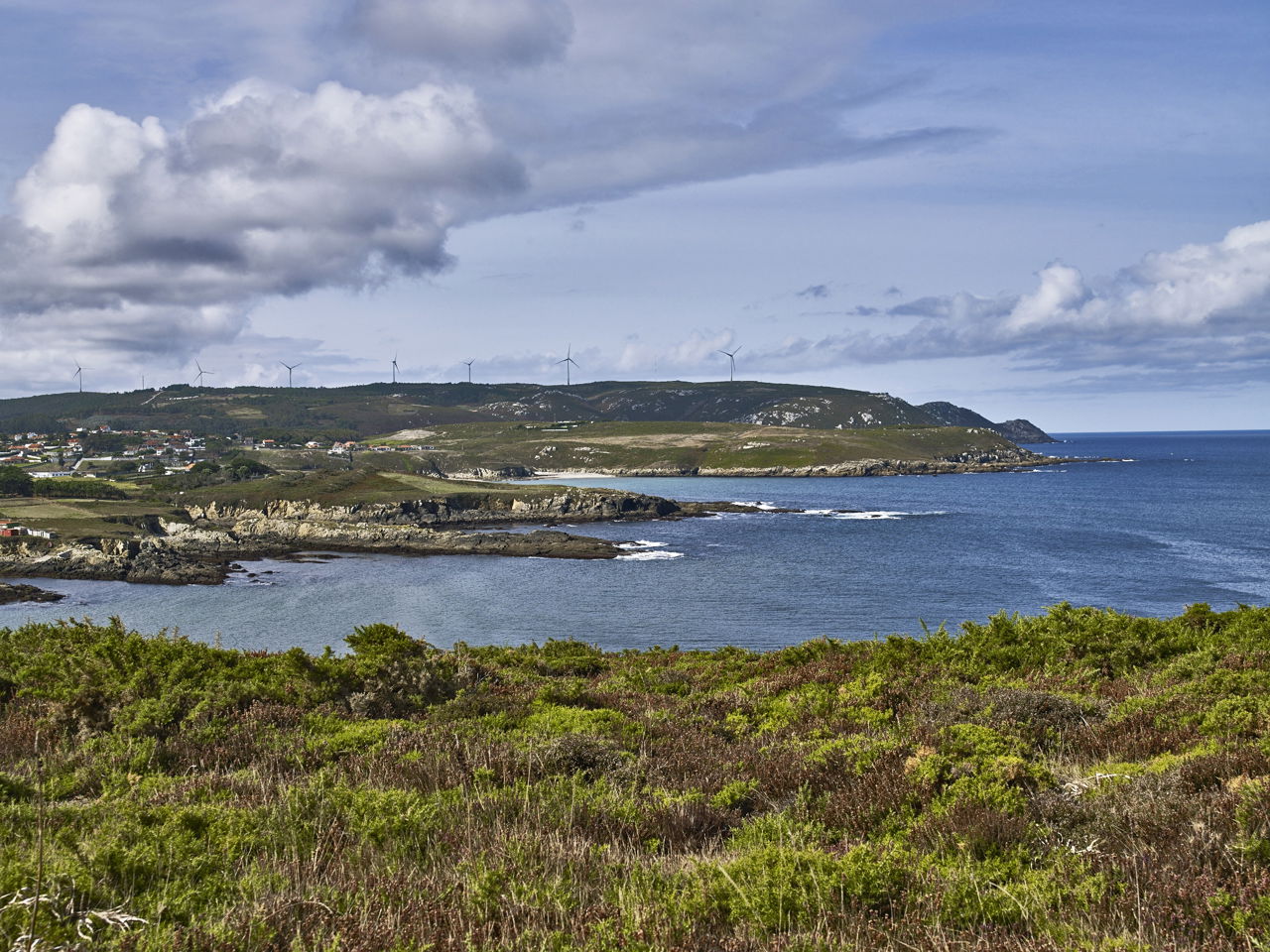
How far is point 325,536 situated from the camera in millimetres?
95250

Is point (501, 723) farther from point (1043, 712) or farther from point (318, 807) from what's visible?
point (1043, 712)

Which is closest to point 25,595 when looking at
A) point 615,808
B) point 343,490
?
point 343,490

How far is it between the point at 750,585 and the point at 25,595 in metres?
52.7

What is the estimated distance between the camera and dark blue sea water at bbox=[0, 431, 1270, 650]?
51.2 meters

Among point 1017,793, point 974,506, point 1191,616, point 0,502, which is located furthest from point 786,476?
point 1017,793

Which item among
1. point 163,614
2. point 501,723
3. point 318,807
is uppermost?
point 318,807

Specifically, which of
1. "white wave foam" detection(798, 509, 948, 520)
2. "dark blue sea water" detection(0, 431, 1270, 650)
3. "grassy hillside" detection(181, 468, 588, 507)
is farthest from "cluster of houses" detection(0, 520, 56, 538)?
"white wave foam" detection(798, 509, 948, 520)

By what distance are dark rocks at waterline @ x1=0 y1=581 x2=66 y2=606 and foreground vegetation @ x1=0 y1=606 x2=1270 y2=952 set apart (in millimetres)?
54800

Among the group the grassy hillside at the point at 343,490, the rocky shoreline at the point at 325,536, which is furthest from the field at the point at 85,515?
the grassy hillside at the point at 343,490

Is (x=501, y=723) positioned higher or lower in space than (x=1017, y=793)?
lower

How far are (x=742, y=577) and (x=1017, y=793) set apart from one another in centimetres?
5989

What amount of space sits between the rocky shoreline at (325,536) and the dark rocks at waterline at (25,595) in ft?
26.7

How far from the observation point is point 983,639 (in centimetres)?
1817

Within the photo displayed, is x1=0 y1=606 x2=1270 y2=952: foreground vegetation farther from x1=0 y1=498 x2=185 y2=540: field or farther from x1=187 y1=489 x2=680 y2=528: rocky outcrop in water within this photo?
x1=187 y1=489 x2=680 y2=528: rocky outcrop in water
